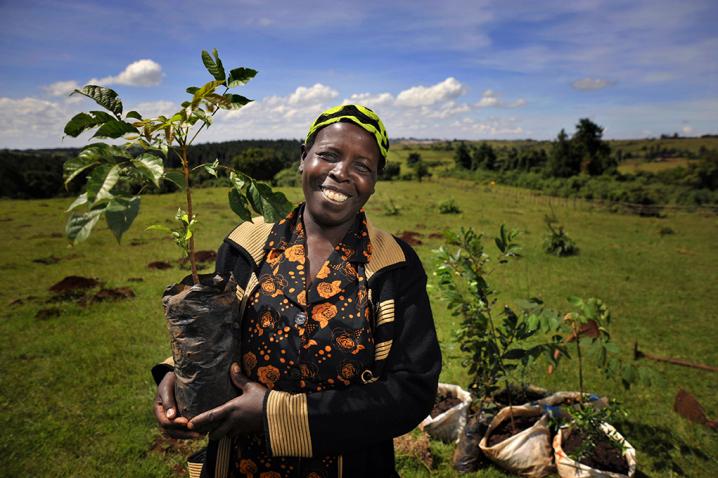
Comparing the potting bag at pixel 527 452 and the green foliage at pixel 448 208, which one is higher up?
the green foliage at pixel 448 208

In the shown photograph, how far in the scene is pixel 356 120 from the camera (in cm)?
171

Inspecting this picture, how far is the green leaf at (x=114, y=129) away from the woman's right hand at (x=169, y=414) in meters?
0.99

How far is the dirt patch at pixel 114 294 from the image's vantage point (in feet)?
30.7

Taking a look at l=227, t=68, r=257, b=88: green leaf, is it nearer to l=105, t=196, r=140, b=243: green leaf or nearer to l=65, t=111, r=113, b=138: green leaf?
l=65, t=111, r=113, b=138: green leaf

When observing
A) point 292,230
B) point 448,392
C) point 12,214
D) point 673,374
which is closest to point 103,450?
point 448,392

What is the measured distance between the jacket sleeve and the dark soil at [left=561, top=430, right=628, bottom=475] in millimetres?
3134

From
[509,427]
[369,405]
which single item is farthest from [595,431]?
[369,405]

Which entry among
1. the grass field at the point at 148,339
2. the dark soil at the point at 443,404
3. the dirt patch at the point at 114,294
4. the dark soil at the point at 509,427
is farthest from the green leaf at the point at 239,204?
the dirt patch at the point at 114,294

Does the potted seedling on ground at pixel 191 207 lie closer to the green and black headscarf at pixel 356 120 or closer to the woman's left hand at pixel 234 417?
the woman's left hand at pixel 234 417

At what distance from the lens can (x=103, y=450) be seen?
457 centimetres

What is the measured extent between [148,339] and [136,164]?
7540 millimetres

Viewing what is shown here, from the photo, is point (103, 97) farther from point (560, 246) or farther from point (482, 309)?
point (560, 246)

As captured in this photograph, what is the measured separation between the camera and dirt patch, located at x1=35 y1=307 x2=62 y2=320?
8.39 metres

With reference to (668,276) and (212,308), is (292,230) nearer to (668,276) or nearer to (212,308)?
(212,308)
